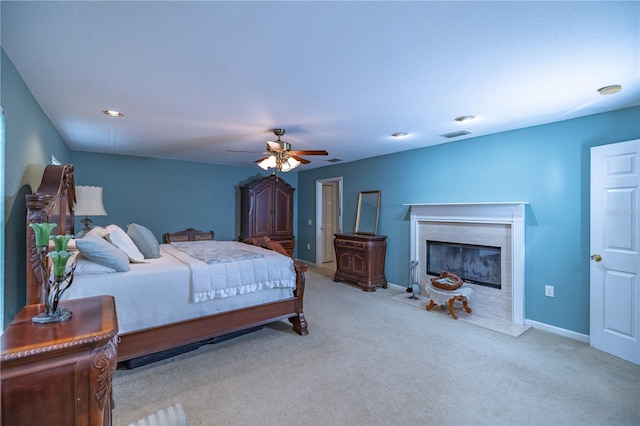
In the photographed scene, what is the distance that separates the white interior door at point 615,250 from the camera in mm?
2523

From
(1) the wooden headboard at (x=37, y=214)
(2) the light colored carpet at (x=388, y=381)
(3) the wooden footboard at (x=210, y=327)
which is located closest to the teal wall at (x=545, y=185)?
(2) the light colored carpet at (x=388, y=381)

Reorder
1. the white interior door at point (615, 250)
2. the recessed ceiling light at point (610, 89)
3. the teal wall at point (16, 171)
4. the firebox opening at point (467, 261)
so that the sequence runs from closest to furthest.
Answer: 1. the teal wall at point (16, 171)
2. the recessed ceiling light at point (610, 89)
3. the white interior door at point (615, 250)
4. the firebox opening at point (467, 261)

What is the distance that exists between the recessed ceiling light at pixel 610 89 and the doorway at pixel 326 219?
4.68 meters

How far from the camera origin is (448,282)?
3.67 meters

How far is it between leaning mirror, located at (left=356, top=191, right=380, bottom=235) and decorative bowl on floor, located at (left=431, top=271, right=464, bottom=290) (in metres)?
1.61

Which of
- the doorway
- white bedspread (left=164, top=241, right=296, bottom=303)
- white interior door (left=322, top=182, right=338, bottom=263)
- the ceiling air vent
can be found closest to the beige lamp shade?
white bedspread (left=164, top=241, right=296, bottom=303)

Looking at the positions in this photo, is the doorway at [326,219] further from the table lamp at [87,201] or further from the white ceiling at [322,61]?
the table lamp at [87,201]

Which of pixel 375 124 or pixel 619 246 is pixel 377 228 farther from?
pixel 619 246

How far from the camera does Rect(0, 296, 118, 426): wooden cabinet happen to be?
0.94 metres

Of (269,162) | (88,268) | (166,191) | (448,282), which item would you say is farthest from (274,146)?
(166,191)

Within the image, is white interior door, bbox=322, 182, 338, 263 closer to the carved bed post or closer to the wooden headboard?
the carved bed post

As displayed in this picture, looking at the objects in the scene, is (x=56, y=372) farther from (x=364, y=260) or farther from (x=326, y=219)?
(x=326, y=219)

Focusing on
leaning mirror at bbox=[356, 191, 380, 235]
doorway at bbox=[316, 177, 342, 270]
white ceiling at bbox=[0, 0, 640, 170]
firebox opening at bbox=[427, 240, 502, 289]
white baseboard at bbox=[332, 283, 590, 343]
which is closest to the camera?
white ceiling at bbox=[0, 0, 640, 170]

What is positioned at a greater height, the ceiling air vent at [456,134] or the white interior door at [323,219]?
the ceiling air vent at [456,134]
